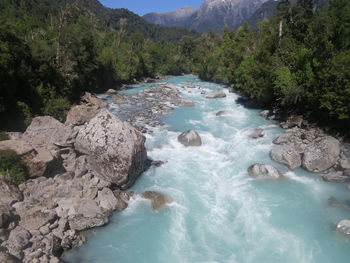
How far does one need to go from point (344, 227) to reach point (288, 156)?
273 inches

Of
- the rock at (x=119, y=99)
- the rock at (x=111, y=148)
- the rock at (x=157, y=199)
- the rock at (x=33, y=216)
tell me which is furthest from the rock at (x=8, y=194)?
the rock at (x=119, y=99)

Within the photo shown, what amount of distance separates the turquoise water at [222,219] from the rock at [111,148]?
1377 millimetres

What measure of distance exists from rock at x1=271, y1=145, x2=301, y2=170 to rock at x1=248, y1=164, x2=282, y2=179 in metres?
1.45

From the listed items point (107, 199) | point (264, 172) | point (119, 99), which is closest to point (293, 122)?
point (264, 172)

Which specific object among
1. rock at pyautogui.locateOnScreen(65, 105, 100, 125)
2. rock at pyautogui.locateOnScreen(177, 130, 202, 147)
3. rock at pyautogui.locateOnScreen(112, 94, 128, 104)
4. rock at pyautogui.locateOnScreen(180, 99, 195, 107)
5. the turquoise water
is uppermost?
rock at pyautogui.locateOnScreen(65, 105, 100, 125)

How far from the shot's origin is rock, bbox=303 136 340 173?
753 inches

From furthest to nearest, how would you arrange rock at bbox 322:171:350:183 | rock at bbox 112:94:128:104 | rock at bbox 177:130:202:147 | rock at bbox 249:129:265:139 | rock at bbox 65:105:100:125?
1. rock at bbox 112:94:128:104
2. rock at bbox 65:105:100:125
3. rock at bbox 249:129:265:139
4. rock at bbox 177:130:202:147
5. rock at bbox 322:171:350:183

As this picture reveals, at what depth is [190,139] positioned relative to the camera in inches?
952

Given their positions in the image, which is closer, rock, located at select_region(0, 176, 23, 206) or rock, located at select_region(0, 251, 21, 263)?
rock, located at select_region(0, 251, 21, 263)

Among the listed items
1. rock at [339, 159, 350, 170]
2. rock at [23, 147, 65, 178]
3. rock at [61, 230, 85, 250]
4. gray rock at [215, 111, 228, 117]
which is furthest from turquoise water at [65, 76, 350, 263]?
gray rock at [215, 111, 228, 117]

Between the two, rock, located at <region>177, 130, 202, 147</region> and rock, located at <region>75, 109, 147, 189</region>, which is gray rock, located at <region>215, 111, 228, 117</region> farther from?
rock, located at <region>75, 109, 147, 189</region>

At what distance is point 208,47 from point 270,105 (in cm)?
5505

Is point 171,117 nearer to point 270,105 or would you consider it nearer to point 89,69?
point 270,105

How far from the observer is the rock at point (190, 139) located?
2407 cm
